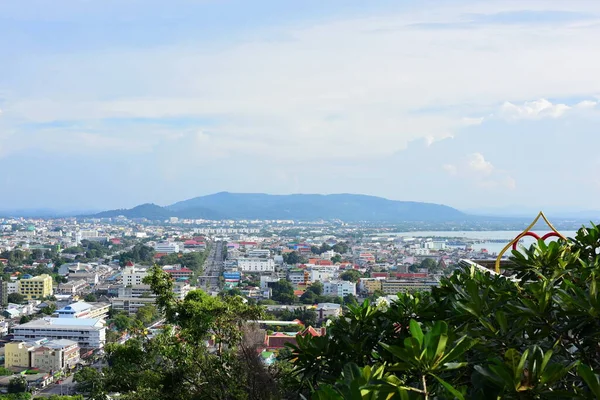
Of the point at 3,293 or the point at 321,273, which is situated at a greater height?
the point at 321,273

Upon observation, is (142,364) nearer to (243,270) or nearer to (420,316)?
(420,316)

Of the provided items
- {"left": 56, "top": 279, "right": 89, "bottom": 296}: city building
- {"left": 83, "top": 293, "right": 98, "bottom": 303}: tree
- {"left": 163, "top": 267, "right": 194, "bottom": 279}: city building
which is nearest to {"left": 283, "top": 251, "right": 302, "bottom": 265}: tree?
{"left": 163, "top": 267, "right": 194, "bottom": 279}: city building

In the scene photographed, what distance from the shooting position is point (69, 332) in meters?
12.5

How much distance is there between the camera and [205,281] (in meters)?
21.0

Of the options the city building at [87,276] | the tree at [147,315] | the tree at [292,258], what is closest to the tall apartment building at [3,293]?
the city building at [87,276]

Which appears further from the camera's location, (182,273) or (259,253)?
(259,253)

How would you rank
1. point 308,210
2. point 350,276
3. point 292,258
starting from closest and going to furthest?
point 350,276 < point 292,258 < point 308,210

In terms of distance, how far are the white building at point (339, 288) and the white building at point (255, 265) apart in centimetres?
633

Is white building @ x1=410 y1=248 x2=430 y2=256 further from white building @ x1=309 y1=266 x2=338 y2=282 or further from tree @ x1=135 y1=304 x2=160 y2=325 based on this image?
tree @ x1=135 y1=304 x2=160 y2=325

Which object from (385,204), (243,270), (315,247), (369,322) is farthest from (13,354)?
(385,204)

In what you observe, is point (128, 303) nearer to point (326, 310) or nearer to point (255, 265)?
point (326, 310)

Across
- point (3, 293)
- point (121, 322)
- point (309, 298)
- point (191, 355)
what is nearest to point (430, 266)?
point (309, 298)

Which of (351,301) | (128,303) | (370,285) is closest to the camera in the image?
(351,301)

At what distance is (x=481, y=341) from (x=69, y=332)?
41.0 ft
